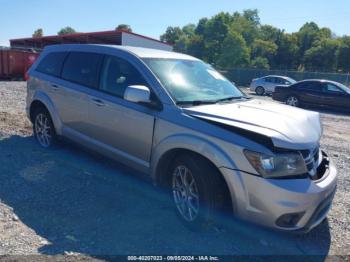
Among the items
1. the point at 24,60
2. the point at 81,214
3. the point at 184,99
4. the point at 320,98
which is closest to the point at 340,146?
the point at 184,99

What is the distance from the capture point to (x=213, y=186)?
135 inches

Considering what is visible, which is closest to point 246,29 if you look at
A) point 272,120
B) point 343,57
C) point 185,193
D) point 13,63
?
point 343,57

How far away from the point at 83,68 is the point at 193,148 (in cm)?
253

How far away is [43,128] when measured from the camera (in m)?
6.21

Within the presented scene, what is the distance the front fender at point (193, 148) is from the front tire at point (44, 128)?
2661 mm

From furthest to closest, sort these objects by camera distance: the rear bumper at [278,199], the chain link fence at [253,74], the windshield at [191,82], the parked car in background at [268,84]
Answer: the chain link fence at [253,74] < the parked car in background at [268,84] < the windshield at [191,82] < the rear bumper at [278,199]

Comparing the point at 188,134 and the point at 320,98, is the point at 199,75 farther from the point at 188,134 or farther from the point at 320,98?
the point at 320,98

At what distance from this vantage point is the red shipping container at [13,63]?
75.0 feet

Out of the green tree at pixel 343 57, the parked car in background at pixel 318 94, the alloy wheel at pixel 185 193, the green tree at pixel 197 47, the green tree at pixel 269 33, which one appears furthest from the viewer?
the green tree at pixel 269 33

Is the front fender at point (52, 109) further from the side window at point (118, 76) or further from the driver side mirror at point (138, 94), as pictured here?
the driver side mirror at point (138, 94)

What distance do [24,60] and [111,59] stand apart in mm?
21351

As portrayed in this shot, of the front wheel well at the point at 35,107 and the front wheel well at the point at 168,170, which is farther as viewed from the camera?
the front wheel well at the point at 35,107

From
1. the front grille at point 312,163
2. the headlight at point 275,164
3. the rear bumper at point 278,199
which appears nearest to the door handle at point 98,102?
the rear bumper at point 278,199

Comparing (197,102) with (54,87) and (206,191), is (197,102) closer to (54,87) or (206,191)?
(206,191)
